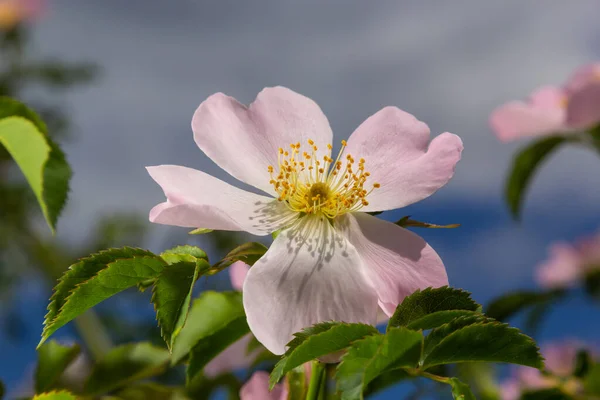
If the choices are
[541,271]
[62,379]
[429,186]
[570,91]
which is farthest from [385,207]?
[541,271]


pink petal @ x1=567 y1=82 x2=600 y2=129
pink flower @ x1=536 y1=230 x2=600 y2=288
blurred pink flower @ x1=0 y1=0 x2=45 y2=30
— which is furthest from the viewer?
blurred pink flower @ x1=0 y1=0 x2=45 y2=30

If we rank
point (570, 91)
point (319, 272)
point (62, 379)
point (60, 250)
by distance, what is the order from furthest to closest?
1. point (60, 250)
2. point (570, 91)
3. point (62, 379)
4. point (319, 272)

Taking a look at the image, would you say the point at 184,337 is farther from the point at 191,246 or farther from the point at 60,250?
the point at 60,250

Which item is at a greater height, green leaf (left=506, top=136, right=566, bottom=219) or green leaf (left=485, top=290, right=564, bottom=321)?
green leaf (left=506, top=136, right=566, bottom=219)

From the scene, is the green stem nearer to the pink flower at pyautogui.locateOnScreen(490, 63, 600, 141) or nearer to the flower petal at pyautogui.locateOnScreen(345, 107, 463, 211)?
the flower petal at pyautogui.locateOnScreen(345, 107, 463, 211)

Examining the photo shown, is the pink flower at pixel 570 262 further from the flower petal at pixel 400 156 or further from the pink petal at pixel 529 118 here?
the flower petal at pixel 400 156

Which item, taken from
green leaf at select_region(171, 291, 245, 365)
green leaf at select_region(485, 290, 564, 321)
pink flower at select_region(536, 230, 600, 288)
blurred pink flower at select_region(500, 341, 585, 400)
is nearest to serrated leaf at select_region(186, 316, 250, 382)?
green leaf at select_region(171, 291, 245, 365)
